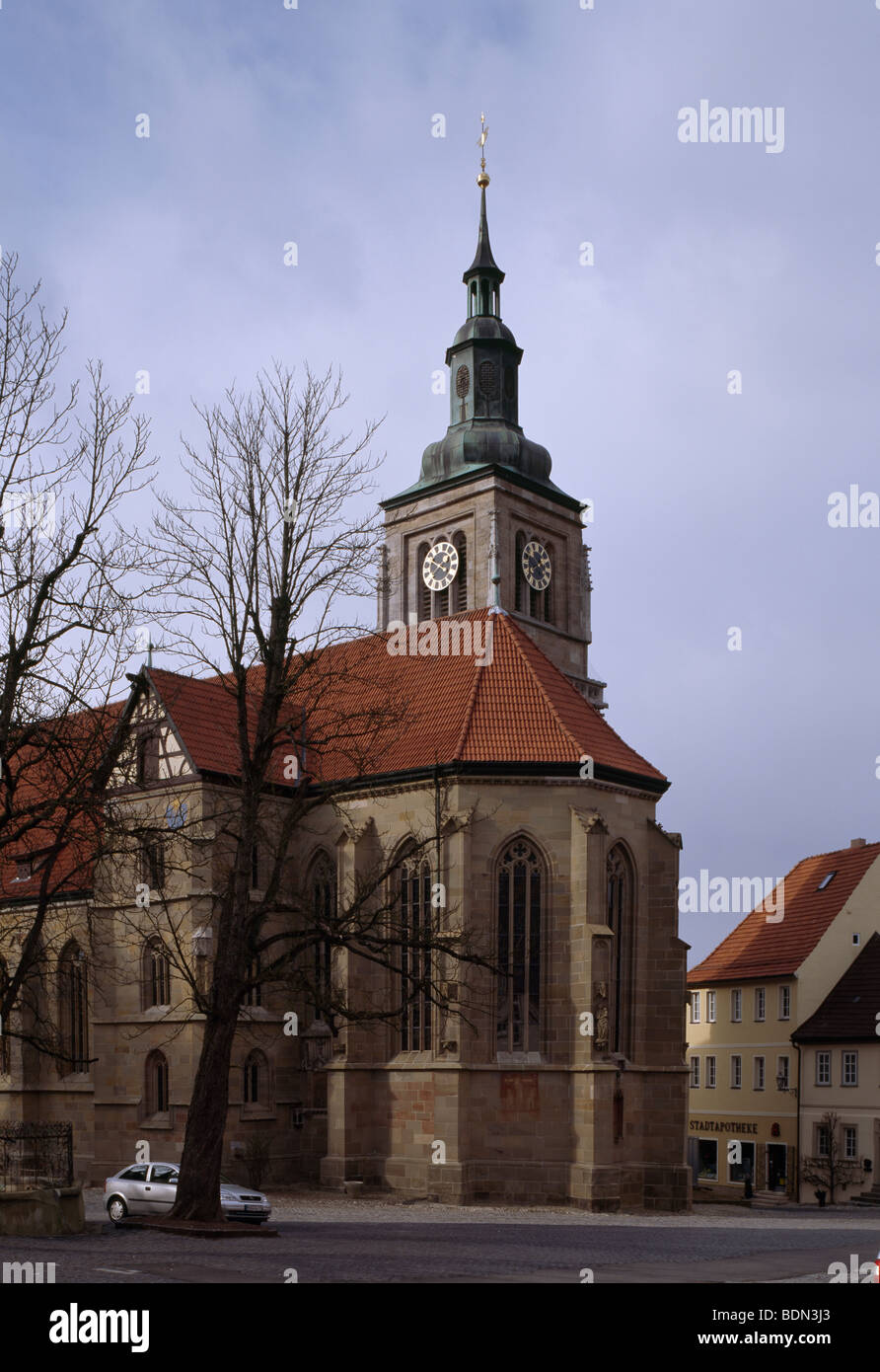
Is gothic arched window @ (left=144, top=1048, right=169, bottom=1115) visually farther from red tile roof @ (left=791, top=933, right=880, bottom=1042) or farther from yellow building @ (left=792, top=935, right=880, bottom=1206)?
red tile roof @ (left=791, top=933, right=880, bottom=1042)

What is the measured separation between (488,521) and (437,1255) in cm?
3513

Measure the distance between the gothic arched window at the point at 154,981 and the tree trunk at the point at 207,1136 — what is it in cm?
1381

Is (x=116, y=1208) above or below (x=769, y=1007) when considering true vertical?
below

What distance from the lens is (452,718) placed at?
115 feet

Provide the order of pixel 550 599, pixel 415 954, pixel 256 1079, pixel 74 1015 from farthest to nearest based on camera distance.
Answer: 1. pixel 550 599
2. pixel 74 1015
3. pixel 256 1079
4. pixel 415 954

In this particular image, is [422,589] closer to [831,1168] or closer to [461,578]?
[461,578]

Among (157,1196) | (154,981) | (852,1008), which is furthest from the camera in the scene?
(852,1008)

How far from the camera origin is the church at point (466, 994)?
31828mm

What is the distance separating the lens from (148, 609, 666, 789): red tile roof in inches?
1330

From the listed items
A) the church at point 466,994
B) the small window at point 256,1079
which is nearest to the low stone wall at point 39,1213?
the church at point 466,994

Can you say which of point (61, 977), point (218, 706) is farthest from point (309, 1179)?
point (218, 706)

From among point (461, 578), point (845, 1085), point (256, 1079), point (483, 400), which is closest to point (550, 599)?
point (461, 578)
